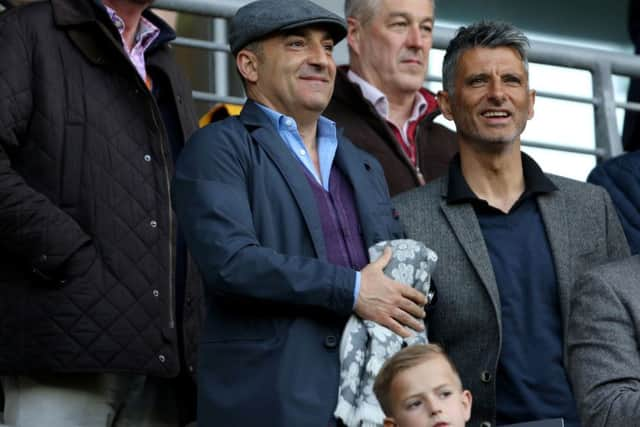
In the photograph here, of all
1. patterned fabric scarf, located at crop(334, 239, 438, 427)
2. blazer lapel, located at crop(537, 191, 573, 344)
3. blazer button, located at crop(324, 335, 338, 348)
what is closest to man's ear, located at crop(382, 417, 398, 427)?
patterned fabric scarf, located at crop(334, 239, 438, 427)

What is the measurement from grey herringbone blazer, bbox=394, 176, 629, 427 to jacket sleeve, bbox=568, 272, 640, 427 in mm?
274

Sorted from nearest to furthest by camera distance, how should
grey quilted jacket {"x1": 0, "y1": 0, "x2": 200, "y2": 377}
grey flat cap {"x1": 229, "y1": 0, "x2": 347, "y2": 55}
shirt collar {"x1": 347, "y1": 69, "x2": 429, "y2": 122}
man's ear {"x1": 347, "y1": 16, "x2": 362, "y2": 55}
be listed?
grey flat cap {"x1": 229, "y1": 0, "x2": 347, "y2": 55} < grey quilted jacket {"x1": 0, "y1": 0, "x2": 200, "y2": 377} < shirt collar {"x1": 347, "y1": 69, "x2": 429, "y2": 122} < man's ear {"x1": 347, "y1": 16, "x2": 362, "y2": 55}

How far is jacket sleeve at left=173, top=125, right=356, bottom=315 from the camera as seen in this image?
15.8 feet

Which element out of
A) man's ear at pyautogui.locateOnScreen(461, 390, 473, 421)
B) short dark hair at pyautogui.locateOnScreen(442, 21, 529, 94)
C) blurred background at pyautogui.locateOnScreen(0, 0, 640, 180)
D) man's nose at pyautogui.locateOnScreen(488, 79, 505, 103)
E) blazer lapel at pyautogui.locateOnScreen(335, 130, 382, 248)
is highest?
short dark hair at pyautogui.locateOnScreen(442, 21, 529, 94)

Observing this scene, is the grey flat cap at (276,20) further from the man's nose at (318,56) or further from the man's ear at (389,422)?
the man's ear at (389,422)

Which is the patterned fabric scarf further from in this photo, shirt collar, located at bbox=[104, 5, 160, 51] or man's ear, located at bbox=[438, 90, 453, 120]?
shirt collar, located at bbox=[104, 5, 160, 51]

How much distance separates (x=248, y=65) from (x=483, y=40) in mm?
791

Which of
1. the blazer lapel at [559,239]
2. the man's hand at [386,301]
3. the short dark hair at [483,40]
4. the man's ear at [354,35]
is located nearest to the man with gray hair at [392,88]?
the man's ear at [354,35]

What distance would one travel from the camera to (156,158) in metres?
5.71

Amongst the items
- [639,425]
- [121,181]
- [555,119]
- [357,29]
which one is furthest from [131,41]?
[555,119]

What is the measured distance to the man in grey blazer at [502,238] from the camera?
5273 millimetres

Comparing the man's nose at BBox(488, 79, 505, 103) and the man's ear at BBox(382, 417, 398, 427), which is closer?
the man's ear at BBox(382, 417, 398, 427)

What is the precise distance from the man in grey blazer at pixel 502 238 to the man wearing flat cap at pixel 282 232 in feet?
0.84

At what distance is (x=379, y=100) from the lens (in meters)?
6.35
